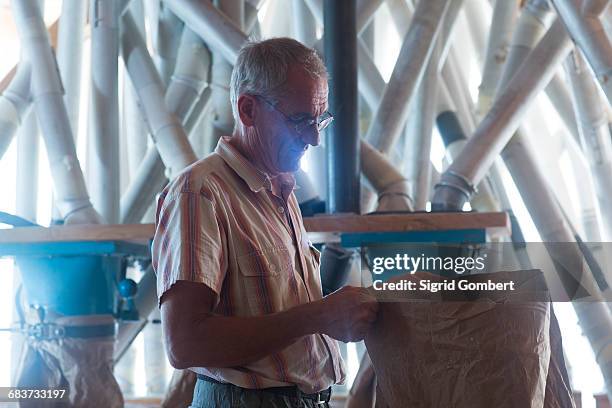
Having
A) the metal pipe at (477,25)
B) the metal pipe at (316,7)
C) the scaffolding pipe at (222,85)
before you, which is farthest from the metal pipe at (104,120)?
the metal pipe at (477,25)

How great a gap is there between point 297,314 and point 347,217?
1.28 metres

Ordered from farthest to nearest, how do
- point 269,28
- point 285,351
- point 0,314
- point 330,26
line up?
1. point 269,28
2. point 0,314
3. point 330,26
4. point 285,351

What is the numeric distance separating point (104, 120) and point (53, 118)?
225 millimetres

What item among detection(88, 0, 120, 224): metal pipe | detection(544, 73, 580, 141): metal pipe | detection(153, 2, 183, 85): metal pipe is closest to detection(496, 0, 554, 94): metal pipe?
detection(544, 73, 580, 141): metal pipe

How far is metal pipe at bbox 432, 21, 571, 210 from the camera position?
2.96 m

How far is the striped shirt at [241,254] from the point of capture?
1239mm

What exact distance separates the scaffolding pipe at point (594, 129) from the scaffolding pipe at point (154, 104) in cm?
182

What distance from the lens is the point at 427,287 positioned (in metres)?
1.43

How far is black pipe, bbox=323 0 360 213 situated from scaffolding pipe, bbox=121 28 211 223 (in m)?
0.78

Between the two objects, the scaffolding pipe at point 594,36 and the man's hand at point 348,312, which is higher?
the scaffolding pipe at point 594,36

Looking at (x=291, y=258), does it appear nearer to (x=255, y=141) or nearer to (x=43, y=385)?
(x=255, y=141)

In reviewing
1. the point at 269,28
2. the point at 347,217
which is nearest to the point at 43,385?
the point at 347,217

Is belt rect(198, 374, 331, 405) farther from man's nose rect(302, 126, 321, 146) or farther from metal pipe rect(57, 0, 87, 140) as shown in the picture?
metal pipe rect(57, 0, 87, 140)

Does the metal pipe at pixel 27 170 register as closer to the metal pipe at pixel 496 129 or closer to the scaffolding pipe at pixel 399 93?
the scaffolding pipe at pixel 399 93
